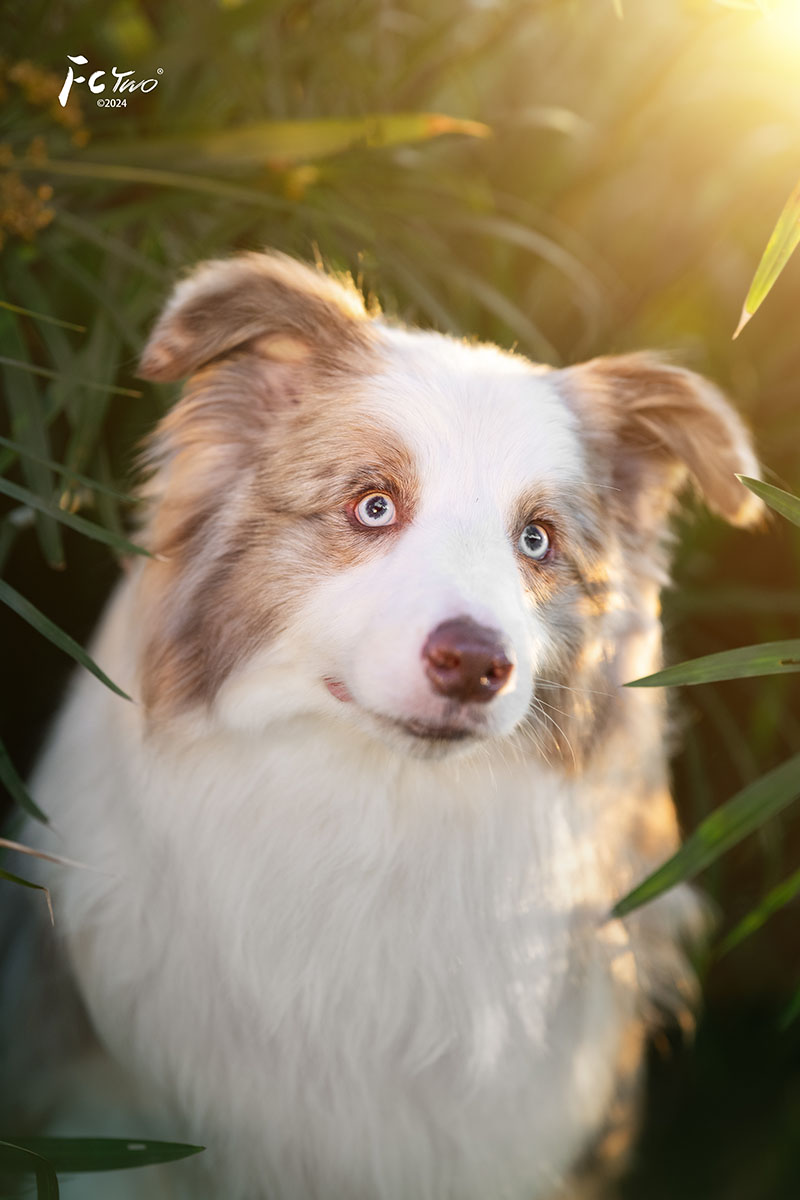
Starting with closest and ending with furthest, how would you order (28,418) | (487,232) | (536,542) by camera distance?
(536,542) → (28,418) → (487,232)

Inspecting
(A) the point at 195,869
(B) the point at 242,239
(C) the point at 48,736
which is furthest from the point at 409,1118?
(B) the point at 242,239

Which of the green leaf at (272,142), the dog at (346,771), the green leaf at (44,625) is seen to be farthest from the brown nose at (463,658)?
the green leaf at (272,142)

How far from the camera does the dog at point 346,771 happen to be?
1.52 m

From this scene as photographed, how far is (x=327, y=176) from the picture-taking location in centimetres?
229

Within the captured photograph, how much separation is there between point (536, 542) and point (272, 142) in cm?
114

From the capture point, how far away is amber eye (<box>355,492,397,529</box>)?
1477mm

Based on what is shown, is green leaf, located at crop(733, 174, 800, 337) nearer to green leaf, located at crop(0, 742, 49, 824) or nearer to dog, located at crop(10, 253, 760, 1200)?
dog, located at crop(10, 253, 760, 1200)

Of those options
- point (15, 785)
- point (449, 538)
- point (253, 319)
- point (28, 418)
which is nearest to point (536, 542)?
point (449, 538)

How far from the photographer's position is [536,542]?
5.14 feet

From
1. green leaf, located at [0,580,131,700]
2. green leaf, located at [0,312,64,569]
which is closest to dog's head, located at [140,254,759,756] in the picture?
green leaf, located at [0,580,131,700]

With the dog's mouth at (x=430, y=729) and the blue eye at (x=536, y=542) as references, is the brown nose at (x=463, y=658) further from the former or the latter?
the blue eye at (x=536, y=542)

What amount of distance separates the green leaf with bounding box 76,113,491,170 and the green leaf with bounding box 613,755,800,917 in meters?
1.45

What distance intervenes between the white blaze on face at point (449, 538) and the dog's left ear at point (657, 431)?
99 millimetres

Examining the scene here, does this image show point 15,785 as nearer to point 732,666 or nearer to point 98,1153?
point 98,1153
